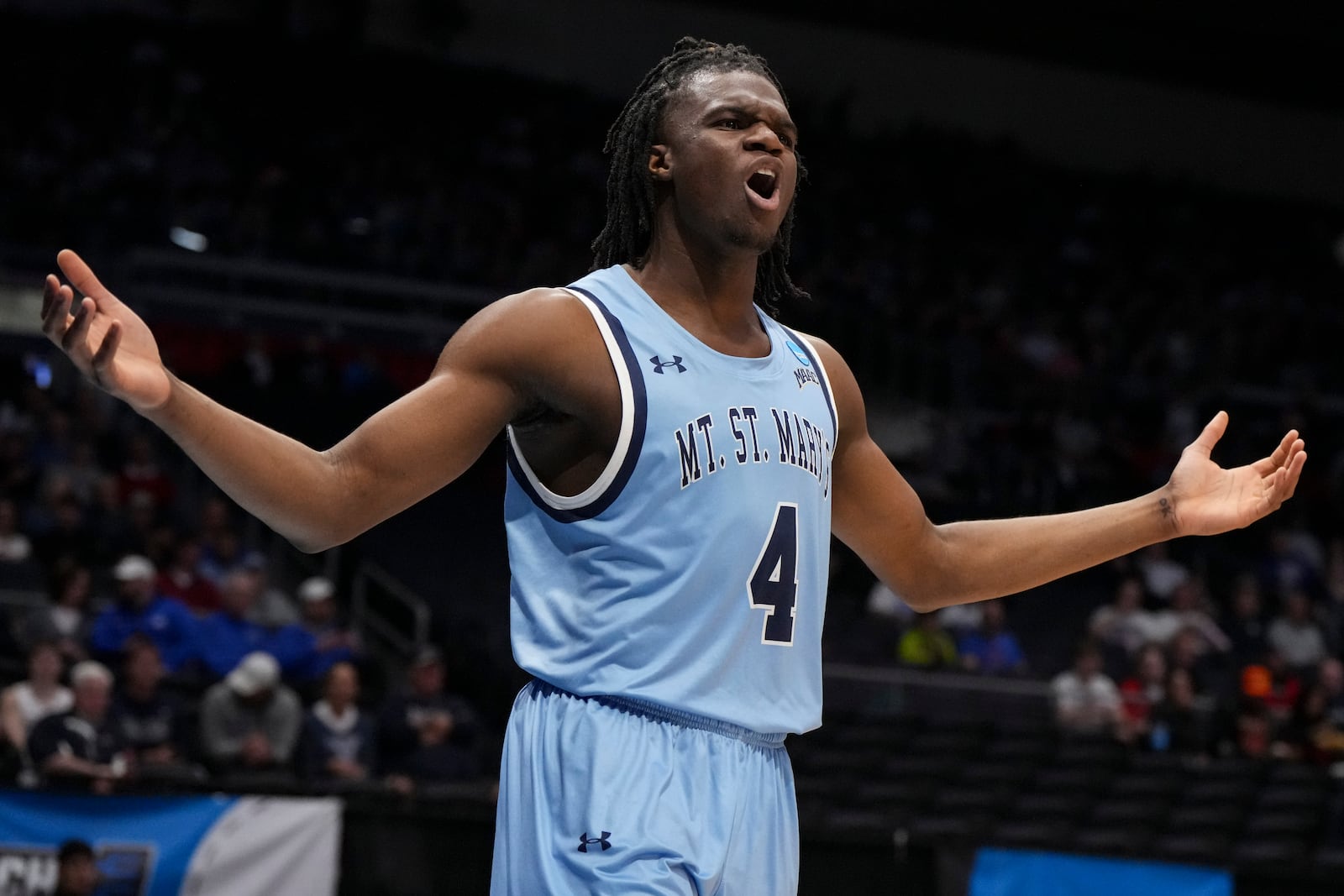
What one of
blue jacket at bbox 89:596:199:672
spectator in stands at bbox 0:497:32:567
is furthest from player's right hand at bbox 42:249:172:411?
spectator in stands at bbox 0:497:32:567

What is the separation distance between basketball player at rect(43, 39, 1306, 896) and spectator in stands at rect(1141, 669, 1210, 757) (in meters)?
9.20

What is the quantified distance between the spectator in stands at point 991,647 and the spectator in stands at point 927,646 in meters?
0.16

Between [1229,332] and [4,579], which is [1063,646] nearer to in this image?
[1229,332]

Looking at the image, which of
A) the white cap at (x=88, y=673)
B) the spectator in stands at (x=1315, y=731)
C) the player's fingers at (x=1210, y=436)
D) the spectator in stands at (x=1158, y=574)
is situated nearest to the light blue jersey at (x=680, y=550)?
the player's fingers at (x=1210, y=436)

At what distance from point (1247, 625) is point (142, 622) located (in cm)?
897

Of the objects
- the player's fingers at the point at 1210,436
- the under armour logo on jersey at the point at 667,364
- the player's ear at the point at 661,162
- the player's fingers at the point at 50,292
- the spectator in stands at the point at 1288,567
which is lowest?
the player's fingers at the point at 50,292

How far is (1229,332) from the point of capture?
63.9 feet

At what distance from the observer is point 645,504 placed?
2750 millimetres

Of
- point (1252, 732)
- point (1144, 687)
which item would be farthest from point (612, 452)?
point (1144, 687)

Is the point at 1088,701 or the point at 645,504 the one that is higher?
the point at 1088,701

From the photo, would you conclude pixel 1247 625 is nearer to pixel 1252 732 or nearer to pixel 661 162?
pixel 1252 732

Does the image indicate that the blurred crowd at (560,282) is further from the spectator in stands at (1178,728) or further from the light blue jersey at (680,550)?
the light blue jersey at (680,550)

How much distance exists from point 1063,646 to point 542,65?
399 inches

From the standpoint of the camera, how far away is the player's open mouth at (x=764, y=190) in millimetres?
2893
